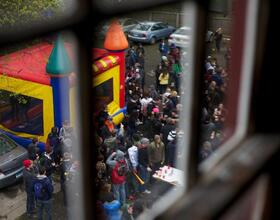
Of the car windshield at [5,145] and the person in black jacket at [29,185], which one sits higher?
the car windshield at [5,145]

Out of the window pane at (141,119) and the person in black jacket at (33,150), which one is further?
the person in black jacket at (33,150)

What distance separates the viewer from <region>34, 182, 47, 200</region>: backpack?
4.21 metres

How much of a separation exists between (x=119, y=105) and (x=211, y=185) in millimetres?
5421

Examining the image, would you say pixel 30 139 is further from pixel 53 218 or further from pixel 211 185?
pixel 211 185

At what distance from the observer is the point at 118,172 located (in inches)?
175

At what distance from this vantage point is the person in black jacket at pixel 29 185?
14.1 ft

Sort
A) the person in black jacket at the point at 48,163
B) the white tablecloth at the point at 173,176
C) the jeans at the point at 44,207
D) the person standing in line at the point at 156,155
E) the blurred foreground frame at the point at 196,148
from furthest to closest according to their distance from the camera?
the person standing in line at the point at 156,155 → the person in black jacket at the point at 48,163 → the jeans at the point at 44,207 → the white tablecloth at the point at 173,176 → the blurred foreground frame at the point at 196,148

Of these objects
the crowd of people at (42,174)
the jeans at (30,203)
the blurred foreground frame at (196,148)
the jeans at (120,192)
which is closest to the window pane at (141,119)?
the jeans at (120,192)

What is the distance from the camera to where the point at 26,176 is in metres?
4.36

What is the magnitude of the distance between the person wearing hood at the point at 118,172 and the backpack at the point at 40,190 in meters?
0.63

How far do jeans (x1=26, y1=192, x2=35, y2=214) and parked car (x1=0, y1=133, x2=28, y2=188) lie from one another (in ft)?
0.66

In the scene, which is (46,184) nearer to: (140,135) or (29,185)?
(29,185)

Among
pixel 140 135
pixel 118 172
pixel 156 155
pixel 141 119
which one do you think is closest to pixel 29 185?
pixel 118 172

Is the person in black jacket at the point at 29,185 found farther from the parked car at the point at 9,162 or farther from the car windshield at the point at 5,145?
the car windshield at the point at 5,145
